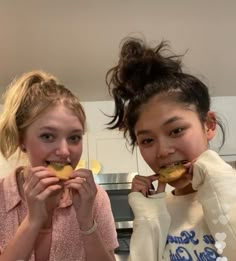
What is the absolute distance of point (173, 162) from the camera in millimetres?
849

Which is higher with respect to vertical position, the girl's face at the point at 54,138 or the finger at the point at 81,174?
the girl's face at the point at 54,138

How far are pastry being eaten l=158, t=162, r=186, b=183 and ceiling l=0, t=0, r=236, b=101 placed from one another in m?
0.96

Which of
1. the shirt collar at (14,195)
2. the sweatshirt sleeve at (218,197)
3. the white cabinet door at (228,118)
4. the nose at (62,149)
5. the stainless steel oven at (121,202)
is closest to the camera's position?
the sweatshirt sleeve at (218,197)

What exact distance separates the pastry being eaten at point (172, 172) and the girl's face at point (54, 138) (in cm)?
24

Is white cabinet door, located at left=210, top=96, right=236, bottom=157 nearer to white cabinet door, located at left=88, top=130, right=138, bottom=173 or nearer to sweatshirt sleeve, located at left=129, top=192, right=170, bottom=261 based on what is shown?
white cabinet door, located at left=88, top=130, right=138, bottom=173

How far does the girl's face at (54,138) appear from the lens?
0.94 meters

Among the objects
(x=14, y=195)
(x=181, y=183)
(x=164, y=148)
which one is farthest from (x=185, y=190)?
(x=14, y=195)

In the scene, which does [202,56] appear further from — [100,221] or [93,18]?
[100,221]

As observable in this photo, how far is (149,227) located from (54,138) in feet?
1.07

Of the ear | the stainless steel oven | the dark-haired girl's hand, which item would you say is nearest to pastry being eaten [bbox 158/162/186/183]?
the dark-haired girl's hand

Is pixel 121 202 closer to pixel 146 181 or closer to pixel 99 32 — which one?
pixel 99 32

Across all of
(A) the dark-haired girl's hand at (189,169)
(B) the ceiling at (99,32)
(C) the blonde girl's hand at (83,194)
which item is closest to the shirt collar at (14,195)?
(C) the blonde girl's hand at (83,194)

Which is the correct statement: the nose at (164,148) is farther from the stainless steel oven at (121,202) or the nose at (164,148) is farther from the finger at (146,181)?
the stainless steel oven at (121,202)

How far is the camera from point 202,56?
2152 millimetres
